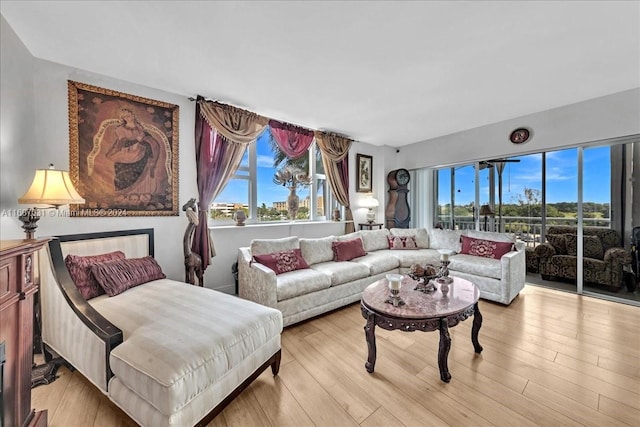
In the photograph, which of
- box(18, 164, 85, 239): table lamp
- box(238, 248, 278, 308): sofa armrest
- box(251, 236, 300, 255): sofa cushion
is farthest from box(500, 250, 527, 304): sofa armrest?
box(18, 164, 85, 239): table lamp

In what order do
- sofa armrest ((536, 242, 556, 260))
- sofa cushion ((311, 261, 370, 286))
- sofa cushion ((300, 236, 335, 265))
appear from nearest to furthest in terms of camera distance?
sofa cushion ((311, 261, 370, 286)) < sofa cushion ((300, 236, 335, 265)) < sofa armrest ((536, 242, 556, 260))

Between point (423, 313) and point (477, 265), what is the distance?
2.07m

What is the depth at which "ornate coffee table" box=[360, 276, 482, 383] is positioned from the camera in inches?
69.7

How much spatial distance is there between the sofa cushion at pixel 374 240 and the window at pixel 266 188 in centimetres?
92

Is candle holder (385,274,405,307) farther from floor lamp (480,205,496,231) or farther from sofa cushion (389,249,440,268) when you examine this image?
floor lamp (480,205,496,231)

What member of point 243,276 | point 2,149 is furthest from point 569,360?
point 2,149

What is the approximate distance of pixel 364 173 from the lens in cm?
518

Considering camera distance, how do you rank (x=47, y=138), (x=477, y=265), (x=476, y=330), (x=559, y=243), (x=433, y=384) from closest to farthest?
(x=433, y=384), (x=476, y=330), (x=47, y=138), (x=477, y=265), (x=559, y=243)

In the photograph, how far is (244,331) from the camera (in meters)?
1.58

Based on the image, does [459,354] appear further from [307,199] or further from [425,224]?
[425,224]

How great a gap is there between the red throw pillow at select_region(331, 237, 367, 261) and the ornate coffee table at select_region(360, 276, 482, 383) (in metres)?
1.31

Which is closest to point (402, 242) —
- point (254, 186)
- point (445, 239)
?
point (445, 239)

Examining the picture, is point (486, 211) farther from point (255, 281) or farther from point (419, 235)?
point (255, 281)

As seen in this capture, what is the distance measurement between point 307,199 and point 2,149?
3341 millimetres
